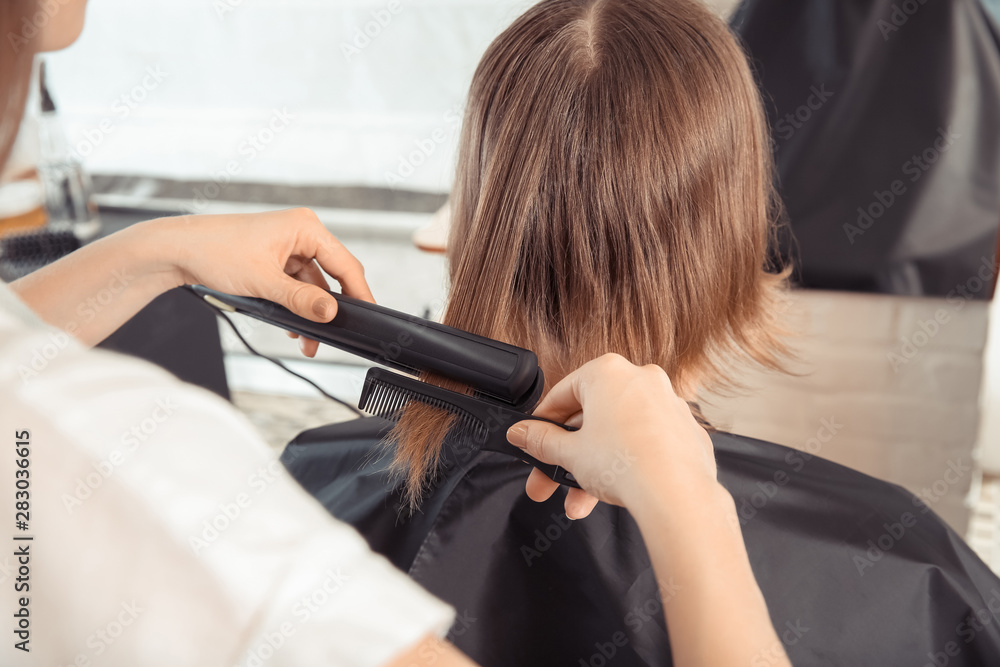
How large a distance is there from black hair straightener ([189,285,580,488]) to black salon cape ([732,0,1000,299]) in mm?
918

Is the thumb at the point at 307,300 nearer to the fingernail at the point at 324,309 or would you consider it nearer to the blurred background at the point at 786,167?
the fingernail at the point at 324,309

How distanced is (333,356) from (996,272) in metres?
1.96

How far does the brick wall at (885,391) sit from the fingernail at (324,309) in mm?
845

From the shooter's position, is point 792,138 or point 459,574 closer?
point 459,574

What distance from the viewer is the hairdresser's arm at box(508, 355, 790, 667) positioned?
426 millimetres

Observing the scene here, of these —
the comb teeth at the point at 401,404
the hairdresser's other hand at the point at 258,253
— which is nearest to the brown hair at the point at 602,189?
the comb teeth at the point at 401,404

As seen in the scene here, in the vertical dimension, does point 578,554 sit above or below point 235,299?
below

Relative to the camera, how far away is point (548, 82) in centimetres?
68

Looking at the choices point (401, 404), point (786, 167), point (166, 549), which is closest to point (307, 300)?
point (401, 404)

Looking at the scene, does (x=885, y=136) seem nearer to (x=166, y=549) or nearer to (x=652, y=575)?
(x=652, y=575)

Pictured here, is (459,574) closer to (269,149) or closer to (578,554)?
(578,554)

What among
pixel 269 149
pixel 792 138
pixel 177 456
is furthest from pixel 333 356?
pixel 177 456

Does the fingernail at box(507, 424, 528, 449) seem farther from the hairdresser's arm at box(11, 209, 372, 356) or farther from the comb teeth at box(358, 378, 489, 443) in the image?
the hairdresser's arm at box(11, 209, 372, 356)

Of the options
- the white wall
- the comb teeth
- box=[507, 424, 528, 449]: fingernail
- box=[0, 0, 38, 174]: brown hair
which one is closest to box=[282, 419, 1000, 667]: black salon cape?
the comb teeth
